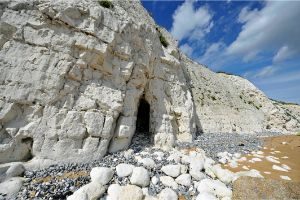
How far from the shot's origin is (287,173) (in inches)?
479

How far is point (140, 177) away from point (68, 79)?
6.43m

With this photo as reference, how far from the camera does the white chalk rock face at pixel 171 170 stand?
33.8 ft

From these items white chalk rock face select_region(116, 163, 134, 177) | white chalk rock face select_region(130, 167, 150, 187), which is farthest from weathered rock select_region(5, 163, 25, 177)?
white chalk rock face select_region(130, 167, 150, 187)

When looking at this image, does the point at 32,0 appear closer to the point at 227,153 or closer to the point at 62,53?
the point at 62,53

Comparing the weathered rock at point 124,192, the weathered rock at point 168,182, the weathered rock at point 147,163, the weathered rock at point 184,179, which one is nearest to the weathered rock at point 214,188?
the weathered rock at point 184,179

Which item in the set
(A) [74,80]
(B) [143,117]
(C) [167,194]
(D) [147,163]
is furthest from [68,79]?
(B) [143,117]

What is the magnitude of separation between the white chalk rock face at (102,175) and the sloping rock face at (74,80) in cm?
203

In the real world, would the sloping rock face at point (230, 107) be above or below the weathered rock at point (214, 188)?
above

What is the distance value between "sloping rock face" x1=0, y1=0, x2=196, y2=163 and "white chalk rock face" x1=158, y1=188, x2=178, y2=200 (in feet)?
14.5

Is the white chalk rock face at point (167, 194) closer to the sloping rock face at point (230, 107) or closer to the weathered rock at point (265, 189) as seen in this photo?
the weathered rock at point (265, 189)

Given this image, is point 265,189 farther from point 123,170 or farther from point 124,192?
point 123,170

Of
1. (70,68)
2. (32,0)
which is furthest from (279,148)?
(32,0)

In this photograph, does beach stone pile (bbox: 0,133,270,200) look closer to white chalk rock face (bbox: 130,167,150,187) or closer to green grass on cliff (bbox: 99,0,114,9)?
white chalk rock face (bbox: 130,167,150,187)

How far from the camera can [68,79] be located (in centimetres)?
1172
